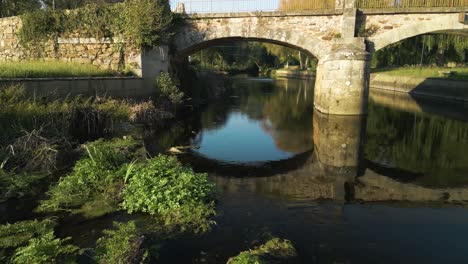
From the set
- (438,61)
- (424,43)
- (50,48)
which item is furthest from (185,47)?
(438,61)

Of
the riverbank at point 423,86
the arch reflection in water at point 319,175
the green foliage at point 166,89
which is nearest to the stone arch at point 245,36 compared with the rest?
the green foliage at point 166,89

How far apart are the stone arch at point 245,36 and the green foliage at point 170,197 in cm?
1422

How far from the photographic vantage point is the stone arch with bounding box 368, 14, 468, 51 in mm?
18184

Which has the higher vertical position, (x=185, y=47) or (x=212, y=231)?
(x=185, y=47)

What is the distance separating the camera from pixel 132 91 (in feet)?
55.6

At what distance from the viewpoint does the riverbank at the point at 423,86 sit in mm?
26656

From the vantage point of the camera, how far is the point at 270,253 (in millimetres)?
5309

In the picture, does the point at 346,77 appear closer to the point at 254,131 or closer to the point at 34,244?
the point at 254,131

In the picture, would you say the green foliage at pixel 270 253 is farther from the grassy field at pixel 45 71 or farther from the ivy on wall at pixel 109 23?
the ivy on wall at pixel 109 23

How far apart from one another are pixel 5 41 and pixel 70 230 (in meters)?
18.2

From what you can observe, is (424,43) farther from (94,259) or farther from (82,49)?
(94,259)

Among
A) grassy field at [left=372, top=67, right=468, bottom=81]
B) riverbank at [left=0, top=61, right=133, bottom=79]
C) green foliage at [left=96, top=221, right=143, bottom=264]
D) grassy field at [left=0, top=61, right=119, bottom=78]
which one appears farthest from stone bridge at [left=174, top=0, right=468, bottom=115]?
green foliage at [left=96, top=221, right=143, bottom=264]

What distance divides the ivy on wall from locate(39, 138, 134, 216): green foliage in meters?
10.9

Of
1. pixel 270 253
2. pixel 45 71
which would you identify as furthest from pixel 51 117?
pixel 270 253
